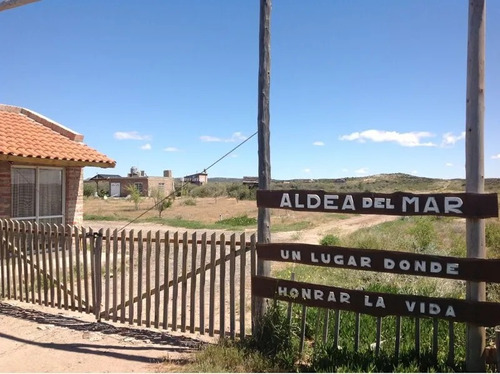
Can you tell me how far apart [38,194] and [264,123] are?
27.0ft

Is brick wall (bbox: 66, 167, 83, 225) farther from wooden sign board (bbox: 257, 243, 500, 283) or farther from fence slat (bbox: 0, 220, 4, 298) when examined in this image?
wooden sign board (bbox: 257, 243, 500, 283)

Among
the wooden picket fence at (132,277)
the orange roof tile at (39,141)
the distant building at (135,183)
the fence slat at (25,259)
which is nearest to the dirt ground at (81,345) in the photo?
the wooden picket fence at (132,277)

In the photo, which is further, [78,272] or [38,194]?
[38,194]

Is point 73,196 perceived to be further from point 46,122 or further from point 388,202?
point 388,202

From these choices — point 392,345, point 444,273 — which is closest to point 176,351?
point 392,345

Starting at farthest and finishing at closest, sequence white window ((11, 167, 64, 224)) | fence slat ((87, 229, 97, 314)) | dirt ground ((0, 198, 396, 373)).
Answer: white window ((11, 167, 64, 224)) → fence slat ((87, 229, 97, 314)) → dirt ground ((0, 198, 396, 373))

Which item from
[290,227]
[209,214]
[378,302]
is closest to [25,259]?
[378,302]

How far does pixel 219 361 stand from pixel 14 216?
8198mm

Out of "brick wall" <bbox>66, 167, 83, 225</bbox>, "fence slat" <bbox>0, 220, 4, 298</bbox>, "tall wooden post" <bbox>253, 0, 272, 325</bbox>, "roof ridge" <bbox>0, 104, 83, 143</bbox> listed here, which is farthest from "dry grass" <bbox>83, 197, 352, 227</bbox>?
"tall wooden post" <bbox>253, 0, 272, 325</bbox>

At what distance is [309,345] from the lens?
17.5 ft

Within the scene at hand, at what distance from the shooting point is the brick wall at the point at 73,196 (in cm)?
1200

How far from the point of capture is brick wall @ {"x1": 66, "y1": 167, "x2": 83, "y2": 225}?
39.4 feet

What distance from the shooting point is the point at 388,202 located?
4.50 m

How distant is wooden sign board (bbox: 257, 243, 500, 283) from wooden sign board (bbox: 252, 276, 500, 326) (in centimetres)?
27
